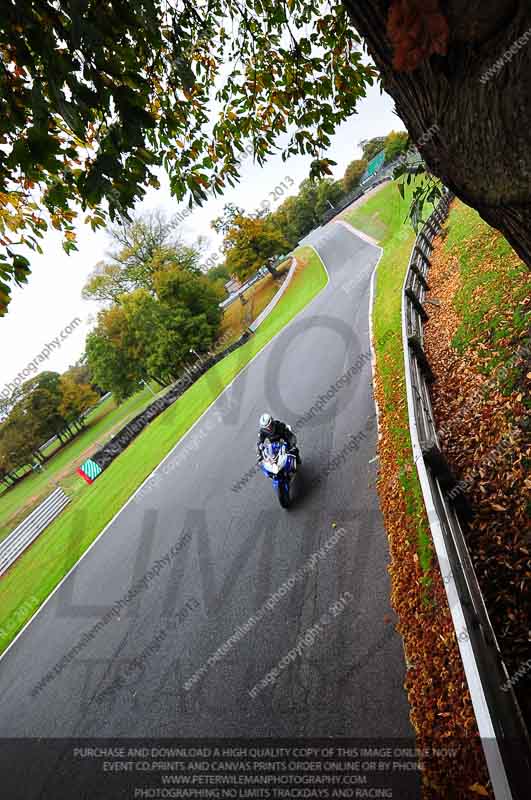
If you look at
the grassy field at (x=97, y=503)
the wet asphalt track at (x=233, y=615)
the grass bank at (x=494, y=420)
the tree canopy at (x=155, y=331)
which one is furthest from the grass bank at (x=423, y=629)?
the tree canopy at (x=155, y=331)

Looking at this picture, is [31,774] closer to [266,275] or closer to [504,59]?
[504,59]

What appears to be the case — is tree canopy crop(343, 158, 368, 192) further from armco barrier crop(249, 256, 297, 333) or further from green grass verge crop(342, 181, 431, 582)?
green grass verge crop(342, 181, 431, 582)

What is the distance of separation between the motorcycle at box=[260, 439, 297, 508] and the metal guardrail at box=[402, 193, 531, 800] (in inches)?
100

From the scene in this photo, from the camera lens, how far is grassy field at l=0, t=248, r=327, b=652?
408 inches

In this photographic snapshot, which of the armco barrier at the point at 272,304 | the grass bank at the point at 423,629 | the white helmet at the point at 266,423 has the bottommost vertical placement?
the grass bank at the point at 423,629

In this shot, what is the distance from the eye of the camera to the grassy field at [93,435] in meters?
26.5

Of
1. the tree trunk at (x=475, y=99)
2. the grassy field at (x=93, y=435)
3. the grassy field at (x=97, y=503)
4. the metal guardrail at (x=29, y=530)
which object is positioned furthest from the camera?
the grassy field at (x=93, y=435)

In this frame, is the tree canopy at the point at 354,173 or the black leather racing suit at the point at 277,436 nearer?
the black leather racing suit at the point at 277,436

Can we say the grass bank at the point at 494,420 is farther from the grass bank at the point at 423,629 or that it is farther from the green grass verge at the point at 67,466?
the green grass verge at the point at 67,466

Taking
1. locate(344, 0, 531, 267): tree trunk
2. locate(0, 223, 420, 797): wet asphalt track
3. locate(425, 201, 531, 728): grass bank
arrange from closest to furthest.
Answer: locate(344, 0, 531, 267): tree trunk
locate(425, 201, 531, 728): grass bank
locate(0, 223, 420, 797): wet asphalt track

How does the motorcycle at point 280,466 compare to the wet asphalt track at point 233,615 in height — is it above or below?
above

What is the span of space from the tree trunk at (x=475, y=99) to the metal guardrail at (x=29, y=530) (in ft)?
57.6

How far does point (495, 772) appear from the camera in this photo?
2.08 metres

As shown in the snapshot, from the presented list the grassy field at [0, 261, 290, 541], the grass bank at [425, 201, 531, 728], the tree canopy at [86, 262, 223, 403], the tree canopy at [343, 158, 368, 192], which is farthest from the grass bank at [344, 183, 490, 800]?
the tree canopy at [343, 158, 368, 192]
